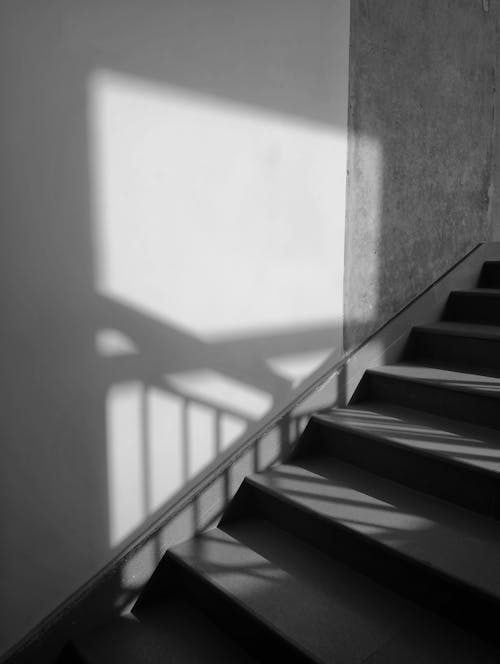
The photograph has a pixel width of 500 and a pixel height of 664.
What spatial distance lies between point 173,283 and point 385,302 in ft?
4.06

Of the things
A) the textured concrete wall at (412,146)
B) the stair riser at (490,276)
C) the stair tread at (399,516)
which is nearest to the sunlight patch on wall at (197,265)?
the textured concrete wall at (412,146)

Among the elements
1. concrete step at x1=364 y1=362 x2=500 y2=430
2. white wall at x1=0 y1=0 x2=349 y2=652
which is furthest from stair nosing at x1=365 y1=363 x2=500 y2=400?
white wall at x1=0 y1=0 x2=349 y2=652

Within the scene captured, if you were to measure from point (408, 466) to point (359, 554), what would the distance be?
1.38ft

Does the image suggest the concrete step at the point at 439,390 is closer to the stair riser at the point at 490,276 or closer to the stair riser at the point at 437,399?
the stair riser at the point at 437,399

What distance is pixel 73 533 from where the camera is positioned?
1.95 meters

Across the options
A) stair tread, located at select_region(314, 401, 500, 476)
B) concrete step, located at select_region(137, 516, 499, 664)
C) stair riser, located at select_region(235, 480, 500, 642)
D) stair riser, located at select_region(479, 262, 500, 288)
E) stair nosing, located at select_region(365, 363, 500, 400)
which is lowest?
concrete step, located at select_region(137, 516, 499, 664)

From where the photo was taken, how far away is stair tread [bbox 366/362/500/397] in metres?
2.35

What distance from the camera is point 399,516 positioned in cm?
196

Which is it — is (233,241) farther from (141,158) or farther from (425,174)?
(425,174)

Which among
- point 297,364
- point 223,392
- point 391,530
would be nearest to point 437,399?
point 297,364

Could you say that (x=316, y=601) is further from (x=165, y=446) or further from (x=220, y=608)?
(x=165, y=446)

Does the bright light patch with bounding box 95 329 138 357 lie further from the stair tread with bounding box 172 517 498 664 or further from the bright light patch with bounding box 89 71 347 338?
the stair tread with bounding box 172 517 498 664

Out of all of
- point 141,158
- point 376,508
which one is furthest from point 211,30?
point 376,508

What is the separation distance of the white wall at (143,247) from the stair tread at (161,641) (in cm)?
20
